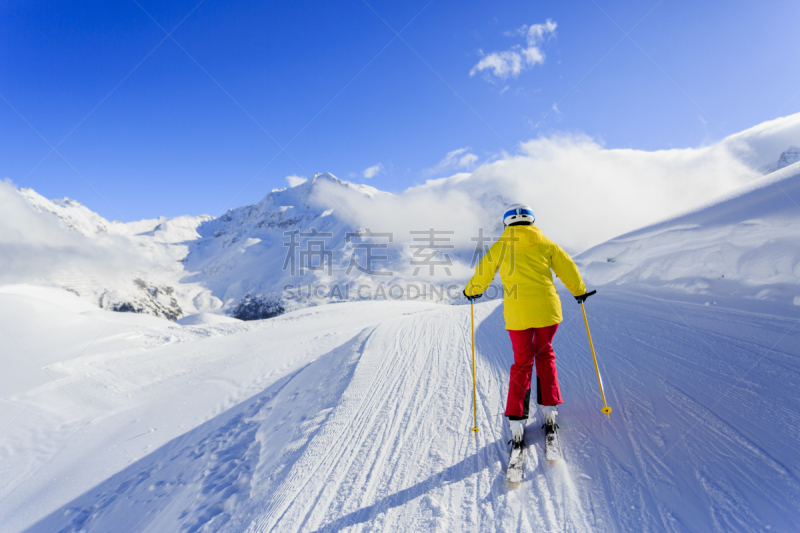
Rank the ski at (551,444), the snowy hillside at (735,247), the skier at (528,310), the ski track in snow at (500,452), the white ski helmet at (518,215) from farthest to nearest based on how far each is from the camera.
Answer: the snowy hillside at (735,247) → the white ski helmet at (518,215) → the skier at (528,310) → the ski at (551,444) → the ski track in snow at (500,452)

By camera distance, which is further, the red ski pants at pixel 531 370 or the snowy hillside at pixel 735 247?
the snowy hillside at pixel 735 247

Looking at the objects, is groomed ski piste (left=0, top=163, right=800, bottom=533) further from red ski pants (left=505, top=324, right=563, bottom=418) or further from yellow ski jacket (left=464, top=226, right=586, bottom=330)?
yellow ski jacket (left=464, top=226, right=586, bottom=330)

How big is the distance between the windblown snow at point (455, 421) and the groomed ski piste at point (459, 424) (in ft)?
0.07

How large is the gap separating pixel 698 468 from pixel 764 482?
303 mm

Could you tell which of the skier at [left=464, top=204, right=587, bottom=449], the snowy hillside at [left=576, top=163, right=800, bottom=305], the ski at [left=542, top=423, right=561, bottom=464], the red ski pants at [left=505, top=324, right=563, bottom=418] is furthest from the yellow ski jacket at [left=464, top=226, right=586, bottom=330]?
the snowy hillside at [left=576, top=163, right=800, bottom=305]

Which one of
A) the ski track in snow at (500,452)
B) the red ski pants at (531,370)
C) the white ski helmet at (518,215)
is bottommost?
the ski track in snow at (500,452)

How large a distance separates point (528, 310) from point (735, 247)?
6629 mm

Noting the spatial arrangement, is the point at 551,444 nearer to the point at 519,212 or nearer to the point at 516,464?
the point at 516,464

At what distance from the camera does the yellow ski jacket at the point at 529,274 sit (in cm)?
283

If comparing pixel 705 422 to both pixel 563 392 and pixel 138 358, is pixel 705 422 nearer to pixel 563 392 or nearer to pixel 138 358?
pixel 563 392

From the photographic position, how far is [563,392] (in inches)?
144

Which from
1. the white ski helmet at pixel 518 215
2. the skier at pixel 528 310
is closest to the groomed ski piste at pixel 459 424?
the skier at pixel 528 310

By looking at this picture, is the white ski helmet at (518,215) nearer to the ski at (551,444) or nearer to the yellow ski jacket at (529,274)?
the yellow ski jacket at (529,274)

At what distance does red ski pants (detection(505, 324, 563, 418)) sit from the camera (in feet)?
9.20
